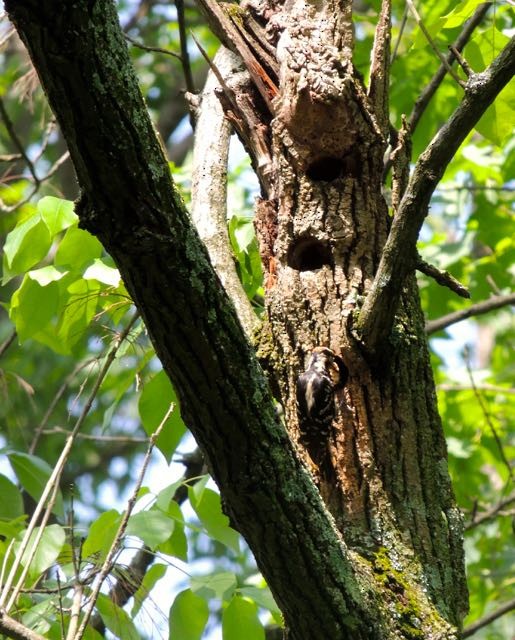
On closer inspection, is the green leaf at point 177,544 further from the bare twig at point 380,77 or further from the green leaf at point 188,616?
the bare twig at point 380,77

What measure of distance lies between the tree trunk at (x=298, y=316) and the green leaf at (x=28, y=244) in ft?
1.81

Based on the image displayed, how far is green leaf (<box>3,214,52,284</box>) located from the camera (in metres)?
2.21

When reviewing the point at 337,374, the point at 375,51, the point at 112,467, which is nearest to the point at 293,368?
the point at 337,374

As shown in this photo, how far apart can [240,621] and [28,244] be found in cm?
108

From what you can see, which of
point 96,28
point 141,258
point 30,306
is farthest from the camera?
point 30,306

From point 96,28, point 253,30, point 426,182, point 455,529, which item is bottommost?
point 455,529

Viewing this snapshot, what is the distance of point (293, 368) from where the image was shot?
200cm

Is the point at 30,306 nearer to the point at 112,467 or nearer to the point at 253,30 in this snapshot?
the point at 253,30

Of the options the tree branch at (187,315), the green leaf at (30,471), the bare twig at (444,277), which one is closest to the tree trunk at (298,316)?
the tree branch at (187,315)

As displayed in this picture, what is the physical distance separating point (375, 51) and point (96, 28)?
1.16 meters

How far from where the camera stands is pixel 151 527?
6.91 ft

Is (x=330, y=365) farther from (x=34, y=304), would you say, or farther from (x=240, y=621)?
(x=34, y=304)

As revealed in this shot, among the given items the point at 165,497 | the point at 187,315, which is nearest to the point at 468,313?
the point at 165,497

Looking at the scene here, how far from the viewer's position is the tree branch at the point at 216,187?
2.17m
